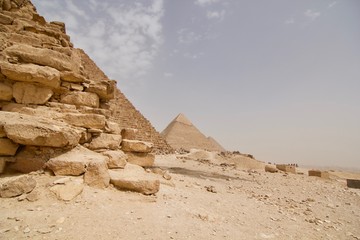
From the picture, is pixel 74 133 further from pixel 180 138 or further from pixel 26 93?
pixel 180 138

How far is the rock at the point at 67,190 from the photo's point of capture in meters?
2.47

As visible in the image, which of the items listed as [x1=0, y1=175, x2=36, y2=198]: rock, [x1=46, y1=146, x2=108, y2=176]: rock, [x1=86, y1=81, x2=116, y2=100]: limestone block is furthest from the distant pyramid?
[x1=0, y1=175, x2=36, y2=198]: rock

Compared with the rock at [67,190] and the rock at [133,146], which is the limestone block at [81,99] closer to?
the rock at [133,146]

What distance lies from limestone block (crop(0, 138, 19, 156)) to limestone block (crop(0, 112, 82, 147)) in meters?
0.11

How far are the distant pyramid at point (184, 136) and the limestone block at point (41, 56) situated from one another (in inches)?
1212

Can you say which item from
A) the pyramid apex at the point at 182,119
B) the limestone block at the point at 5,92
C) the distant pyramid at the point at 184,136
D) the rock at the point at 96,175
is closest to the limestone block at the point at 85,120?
the limestone block at the point at 5,92

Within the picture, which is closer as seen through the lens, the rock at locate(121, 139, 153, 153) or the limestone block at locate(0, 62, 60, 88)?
the limestone block at locate(0, 62, 60, 88)

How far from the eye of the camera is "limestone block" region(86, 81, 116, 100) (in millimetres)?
4105

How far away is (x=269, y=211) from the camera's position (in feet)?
13.0

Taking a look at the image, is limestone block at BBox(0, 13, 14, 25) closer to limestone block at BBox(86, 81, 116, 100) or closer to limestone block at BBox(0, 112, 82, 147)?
limestone block at BBox(86, 81, 116, 100)

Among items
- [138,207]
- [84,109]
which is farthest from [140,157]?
[138,207]

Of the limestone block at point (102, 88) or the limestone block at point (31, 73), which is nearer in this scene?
the limestone block at point (31, 73)

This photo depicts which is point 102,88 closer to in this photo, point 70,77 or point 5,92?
point 70,77

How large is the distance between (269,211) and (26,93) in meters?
4.48
